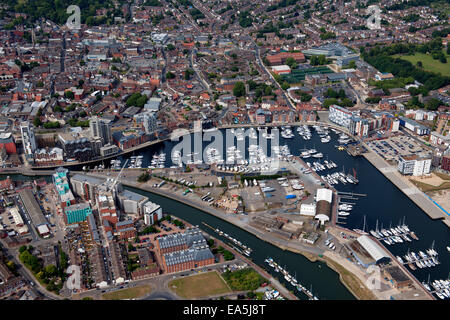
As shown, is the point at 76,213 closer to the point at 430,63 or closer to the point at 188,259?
the point at 188,259

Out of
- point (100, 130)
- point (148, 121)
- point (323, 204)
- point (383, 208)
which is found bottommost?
point (383, 208)

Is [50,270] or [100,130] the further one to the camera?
[100,130]

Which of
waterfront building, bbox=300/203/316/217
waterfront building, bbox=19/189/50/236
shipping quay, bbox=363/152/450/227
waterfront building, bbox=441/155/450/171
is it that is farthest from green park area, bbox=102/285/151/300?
waterfront building, bbox=441/155/450/171

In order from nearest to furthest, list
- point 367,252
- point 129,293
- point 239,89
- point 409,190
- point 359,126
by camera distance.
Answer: point 129,293 < point 367,252 < point 409,190 < point 359,126 < point 239,89

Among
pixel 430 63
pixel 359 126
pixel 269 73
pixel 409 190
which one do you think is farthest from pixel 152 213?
pixel 430 63

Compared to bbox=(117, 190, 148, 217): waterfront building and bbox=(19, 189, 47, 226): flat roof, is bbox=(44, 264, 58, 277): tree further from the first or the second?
bbox=(117, 190, 148, 217): waterfront building

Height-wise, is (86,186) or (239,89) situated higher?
(239,89)
